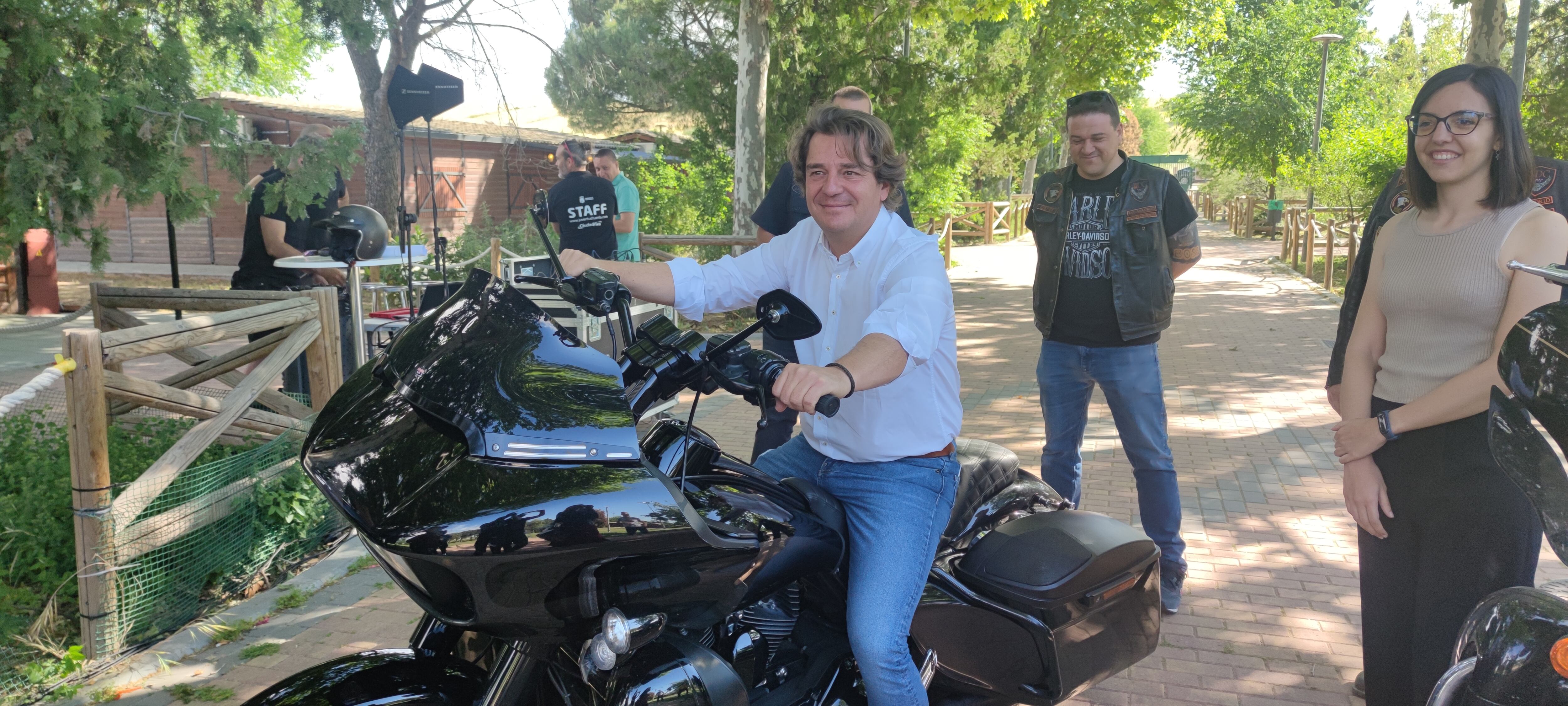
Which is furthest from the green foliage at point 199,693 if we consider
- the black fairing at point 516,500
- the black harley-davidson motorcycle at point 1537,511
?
the black harley-davidson motorcycle at point 1537,511

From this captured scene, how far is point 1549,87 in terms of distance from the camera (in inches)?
535

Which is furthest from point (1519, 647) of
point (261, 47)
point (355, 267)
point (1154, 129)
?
point (1154, 129)

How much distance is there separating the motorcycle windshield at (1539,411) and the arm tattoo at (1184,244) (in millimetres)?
2549

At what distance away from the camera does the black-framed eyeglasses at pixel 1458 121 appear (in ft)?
8.05

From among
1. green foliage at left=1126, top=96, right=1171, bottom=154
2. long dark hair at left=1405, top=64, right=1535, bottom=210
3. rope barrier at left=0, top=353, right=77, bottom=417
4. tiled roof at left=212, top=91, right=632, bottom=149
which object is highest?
green foliage at left=1126, top=96, right=1171, bottom=154

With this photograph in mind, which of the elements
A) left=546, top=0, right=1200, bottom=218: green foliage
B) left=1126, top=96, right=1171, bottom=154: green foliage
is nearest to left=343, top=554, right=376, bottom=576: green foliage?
left=546, top=0, right=1200, bottom=218: green foliage

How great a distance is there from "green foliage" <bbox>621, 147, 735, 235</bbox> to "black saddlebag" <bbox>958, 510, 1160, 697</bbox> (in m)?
11.8

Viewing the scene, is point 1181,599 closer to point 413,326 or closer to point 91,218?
point 413,326

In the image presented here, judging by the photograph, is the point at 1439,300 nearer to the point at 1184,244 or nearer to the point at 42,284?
the point at 1184,244

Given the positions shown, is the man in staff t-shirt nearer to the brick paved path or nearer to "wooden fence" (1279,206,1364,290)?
Answer: the brick paved path

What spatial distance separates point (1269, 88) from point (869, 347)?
117 feet

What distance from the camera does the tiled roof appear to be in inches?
945

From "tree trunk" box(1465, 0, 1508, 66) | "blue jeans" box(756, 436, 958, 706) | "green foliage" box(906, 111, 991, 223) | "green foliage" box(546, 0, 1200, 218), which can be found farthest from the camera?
"green foliage" box(906, 111, 991, 223)

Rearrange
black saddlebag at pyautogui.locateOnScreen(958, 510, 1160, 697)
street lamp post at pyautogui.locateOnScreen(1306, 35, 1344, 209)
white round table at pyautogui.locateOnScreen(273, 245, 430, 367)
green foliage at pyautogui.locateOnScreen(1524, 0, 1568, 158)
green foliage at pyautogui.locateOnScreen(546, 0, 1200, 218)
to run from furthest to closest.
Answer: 1. street lamp post at pyautogui.locateOnScreen(1306, 35, 1344, 209)
2. green foliage at pyautogui.locateOnScreen(546, 0, 1200, 218)
3. green foliage at pyautogui.locateOnScreen(1524, 0, 1568, 158)
4. white round table at pyautogui.locateOnScreen(273, 245, 430, 367)
5. black saddlebag at pyautogui.locateOnScreen(958, 510, 1160, 697)
